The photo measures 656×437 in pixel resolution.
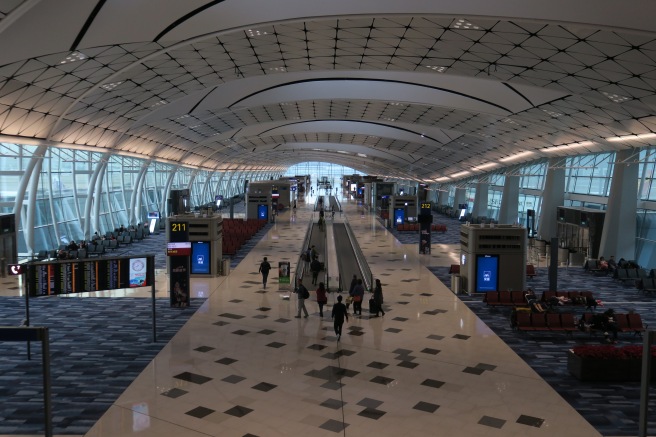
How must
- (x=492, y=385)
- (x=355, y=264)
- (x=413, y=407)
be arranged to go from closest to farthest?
(x=413, y=407) < (x=492, y=385) < (x=355, y=264)

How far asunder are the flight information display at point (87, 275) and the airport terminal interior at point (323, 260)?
6 cm

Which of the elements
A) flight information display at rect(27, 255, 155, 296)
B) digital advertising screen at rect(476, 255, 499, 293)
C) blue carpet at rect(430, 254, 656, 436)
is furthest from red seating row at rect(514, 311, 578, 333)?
flight information display at rect(27, 255, 155, 296)

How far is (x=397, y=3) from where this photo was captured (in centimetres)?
1894

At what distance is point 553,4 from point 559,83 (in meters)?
9.34

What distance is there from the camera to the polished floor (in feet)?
34.1

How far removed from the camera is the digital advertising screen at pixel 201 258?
1080 inches

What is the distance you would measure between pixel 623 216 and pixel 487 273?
15.1m

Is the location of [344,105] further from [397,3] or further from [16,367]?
[16,367]

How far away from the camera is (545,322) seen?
56.9 ft

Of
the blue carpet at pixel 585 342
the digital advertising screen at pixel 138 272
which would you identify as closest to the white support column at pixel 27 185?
the digital advertising screen at pixel 138 272

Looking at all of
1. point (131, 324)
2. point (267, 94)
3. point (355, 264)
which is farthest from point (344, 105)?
point (131, 324)

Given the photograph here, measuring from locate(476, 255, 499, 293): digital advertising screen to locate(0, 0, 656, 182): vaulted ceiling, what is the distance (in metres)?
8.01

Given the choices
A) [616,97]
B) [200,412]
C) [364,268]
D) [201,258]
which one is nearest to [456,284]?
[364,268]

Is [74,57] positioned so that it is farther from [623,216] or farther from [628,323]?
[623,216]
